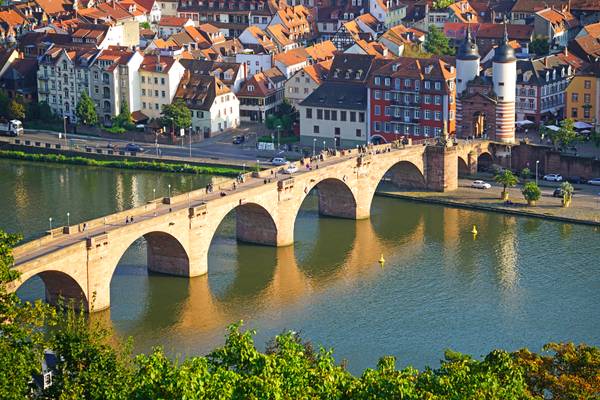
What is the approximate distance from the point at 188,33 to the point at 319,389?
99.0 metres

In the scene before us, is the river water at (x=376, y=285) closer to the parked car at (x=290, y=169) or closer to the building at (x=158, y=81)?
the parked car at (x=290, y=169)

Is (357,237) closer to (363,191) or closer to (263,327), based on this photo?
(363,191)

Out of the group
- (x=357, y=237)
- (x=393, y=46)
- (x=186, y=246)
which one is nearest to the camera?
(x=186, y=246)

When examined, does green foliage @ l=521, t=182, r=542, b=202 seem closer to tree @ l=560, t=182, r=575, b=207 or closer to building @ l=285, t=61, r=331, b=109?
tree @ l=560, t=182, r=575, b=207

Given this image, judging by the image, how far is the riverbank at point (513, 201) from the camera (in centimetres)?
10225

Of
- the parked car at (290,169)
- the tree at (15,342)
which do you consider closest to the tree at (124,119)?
the parked car at (290,169)

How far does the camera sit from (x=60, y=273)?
257 feet

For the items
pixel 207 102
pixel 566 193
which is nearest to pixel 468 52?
pixel 566 193

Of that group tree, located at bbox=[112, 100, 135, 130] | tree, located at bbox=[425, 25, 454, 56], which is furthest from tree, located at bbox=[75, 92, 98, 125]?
tree, located at bbox=[425, 25, 454, 56]

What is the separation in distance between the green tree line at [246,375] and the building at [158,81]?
68647mm

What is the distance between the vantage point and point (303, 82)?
13012 cm

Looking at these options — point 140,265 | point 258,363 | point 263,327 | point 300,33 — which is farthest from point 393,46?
point 258,363

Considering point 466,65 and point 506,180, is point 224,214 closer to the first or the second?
point 506,180

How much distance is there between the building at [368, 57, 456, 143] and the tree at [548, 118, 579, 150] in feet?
27.1
